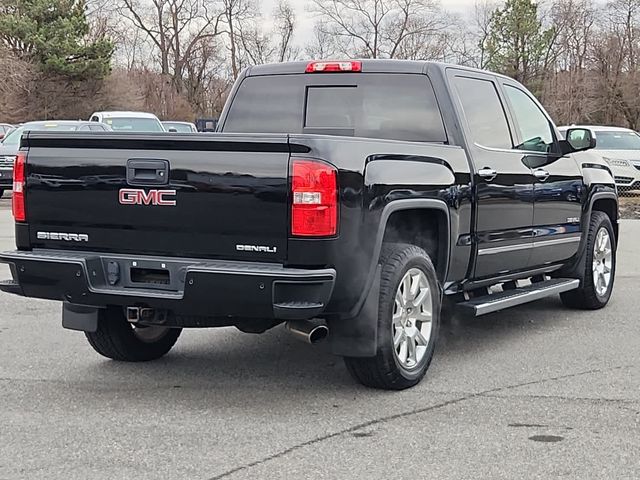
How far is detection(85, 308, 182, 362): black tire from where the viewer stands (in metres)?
5.85

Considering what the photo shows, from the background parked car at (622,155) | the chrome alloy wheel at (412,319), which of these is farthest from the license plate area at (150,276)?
the background parked car at (622,155)

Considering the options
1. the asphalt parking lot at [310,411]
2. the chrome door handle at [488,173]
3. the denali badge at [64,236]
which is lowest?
the asphalt parking lot at [310,411]

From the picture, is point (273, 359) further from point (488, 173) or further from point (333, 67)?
point (333, 67)

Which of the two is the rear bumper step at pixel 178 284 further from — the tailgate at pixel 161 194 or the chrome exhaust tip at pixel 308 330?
the chrome exhaust tip at pixel 308 330

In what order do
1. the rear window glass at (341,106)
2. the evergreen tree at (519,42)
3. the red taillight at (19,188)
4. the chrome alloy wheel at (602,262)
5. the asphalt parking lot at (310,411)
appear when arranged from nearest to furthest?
the asphalt parking lot at (310,411) → the red taillight at (19,188) → the rear window glass at (341,106) → the chrome alloy wheel at (602,262) → the evergreen tree at (519,42)

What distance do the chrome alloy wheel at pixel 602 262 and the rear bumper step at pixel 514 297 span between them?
0.45m

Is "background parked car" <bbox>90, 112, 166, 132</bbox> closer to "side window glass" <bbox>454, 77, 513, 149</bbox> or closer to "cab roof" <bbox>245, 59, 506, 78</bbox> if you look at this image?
"cab roof" <bbox>245, 59, 506, 78</bbox>

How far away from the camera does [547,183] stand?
7.02 meters

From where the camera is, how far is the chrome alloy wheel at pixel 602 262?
26.2ft

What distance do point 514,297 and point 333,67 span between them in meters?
2.05

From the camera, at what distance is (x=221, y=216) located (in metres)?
4.80

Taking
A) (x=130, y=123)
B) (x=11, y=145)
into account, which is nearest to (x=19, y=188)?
(x=11, y=145)

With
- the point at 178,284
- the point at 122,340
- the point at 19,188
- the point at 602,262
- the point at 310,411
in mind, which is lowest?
the point at 310,411

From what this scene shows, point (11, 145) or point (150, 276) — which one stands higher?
point (11, 145)
